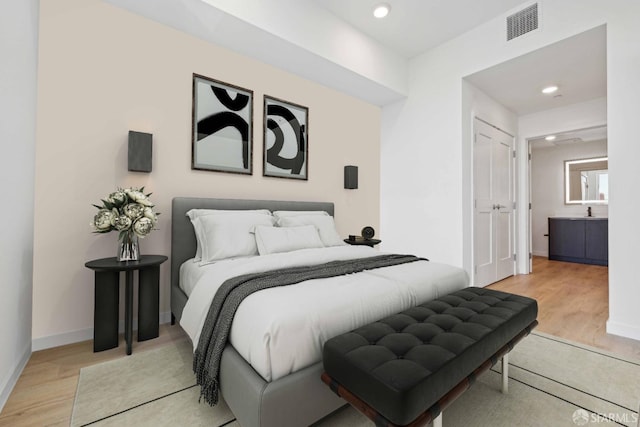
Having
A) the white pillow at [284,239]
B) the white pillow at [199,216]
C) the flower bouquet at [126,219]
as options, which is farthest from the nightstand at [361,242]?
the flower bouquet at [126,219]

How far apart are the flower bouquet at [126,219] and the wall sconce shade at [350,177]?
247 cm

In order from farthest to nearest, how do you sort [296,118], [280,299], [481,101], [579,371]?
[481,101]
[296,118]
[579,371]
[280,299]

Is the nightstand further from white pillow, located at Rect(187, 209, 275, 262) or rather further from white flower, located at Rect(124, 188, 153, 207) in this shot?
white flower, located at Rect(124, 188, 153, 207)

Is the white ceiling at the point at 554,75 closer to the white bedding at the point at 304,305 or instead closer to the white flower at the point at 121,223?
the white bedding at the point at 304,305

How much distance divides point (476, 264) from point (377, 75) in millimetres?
2693

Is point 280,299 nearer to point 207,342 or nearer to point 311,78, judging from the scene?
point 207,342

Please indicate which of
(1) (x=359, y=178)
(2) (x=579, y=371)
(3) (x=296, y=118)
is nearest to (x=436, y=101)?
(1) (x=359, y=178)

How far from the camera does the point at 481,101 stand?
391 cm

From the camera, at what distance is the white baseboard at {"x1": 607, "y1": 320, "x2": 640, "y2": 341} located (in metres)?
2.36

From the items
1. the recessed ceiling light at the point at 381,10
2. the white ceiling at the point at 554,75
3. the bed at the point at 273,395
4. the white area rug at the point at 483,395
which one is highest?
the recessed ceiling light at the point at 381,10

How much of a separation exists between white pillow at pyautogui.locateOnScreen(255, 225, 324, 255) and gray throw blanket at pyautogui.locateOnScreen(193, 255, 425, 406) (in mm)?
732

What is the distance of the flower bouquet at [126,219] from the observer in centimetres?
213

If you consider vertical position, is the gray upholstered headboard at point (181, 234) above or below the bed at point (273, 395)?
above

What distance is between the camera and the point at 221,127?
300 centimetres
